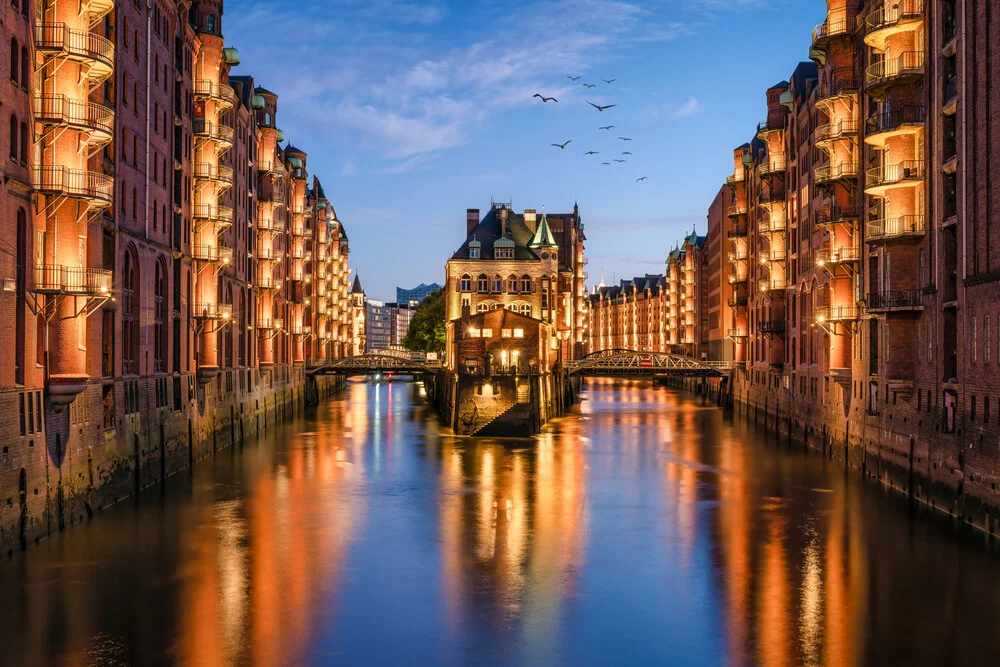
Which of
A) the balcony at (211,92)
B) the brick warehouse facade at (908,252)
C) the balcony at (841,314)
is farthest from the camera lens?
the balcony at (211,92)

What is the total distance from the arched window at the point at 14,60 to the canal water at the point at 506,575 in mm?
15234

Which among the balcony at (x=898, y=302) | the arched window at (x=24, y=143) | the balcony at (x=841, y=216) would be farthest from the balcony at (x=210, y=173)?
the balcony at (x=898, y=302)

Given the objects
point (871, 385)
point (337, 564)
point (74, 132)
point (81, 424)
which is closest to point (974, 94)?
→ point (871, 385)

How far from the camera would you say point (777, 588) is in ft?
103

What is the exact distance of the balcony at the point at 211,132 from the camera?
6031cm

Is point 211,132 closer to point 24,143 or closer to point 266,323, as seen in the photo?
point 266,323

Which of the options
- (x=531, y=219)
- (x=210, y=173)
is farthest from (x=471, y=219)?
(x=210, y=173)

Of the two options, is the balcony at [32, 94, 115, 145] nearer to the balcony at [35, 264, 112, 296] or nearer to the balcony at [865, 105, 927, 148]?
the balcony at [35, 264, 112, 296]

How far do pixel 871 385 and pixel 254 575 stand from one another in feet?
107

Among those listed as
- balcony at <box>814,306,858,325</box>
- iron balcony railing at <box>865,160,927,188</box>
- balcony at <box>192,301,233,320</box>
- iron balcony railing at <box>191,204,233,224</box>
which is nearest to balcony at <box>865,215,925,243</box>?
iron balcony railing at <box>865,160,927,188</box>

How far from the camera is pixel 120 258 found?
148 ft

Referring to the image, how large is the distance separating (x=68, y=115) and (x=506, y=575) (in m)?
21.7

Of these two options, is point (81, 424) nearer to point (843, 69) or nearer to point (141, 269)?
point (141, 269)

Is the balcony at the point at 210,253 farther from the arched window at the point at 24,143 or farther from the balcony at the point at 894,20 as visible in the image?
the balcony at the point at 894,20
